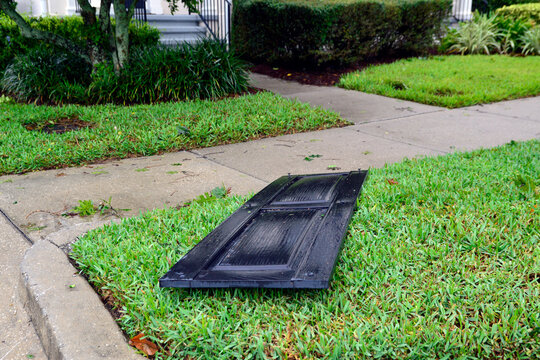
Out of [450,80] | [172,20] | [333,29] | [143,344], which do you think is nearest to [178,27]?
[172,20]

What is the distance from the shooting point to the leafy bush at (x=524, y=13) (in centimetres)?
1371

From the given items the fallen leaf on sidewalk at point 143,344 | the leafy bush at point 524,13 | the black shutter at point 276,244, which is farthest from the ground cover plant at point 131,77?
the leafy bush at point 524,13

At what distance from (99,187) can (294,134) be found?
2560 mm

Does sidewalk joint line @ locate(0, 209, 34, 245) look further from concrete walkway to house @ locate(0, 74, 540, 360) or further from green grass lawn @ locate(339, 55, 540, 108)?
green grass lawn @ locate(339, 55, 540, 108)

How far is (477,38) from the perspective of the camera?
12.8m

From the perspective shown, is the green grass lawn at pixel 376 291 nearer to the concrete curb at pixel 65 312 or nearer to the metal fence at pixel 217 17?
the concrete curb at pixel 65 312

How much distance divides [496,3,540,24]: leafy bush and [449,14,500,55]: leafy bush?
4.11 feet

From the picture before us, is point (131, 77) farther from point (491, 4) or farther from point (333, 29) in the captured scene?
point (491, 4)

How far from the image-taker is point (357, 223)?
3.16 m

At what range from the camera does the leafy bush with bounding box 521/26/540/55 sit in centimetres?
1238

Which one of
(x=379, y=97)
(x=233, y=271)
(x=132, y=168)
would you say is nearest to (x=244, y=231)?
(x=233, y=271)

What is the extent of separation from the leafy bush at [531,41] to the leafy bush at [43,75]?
1009cm

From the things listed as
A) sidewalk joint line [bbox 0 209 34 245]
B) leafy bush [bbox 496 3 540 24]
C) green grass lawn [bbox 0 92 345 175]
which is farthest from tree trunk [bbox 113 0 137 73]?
leafy bush [bbox 496 3 540 24]

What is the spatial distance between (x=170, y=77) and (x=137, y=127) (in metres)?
1.88
